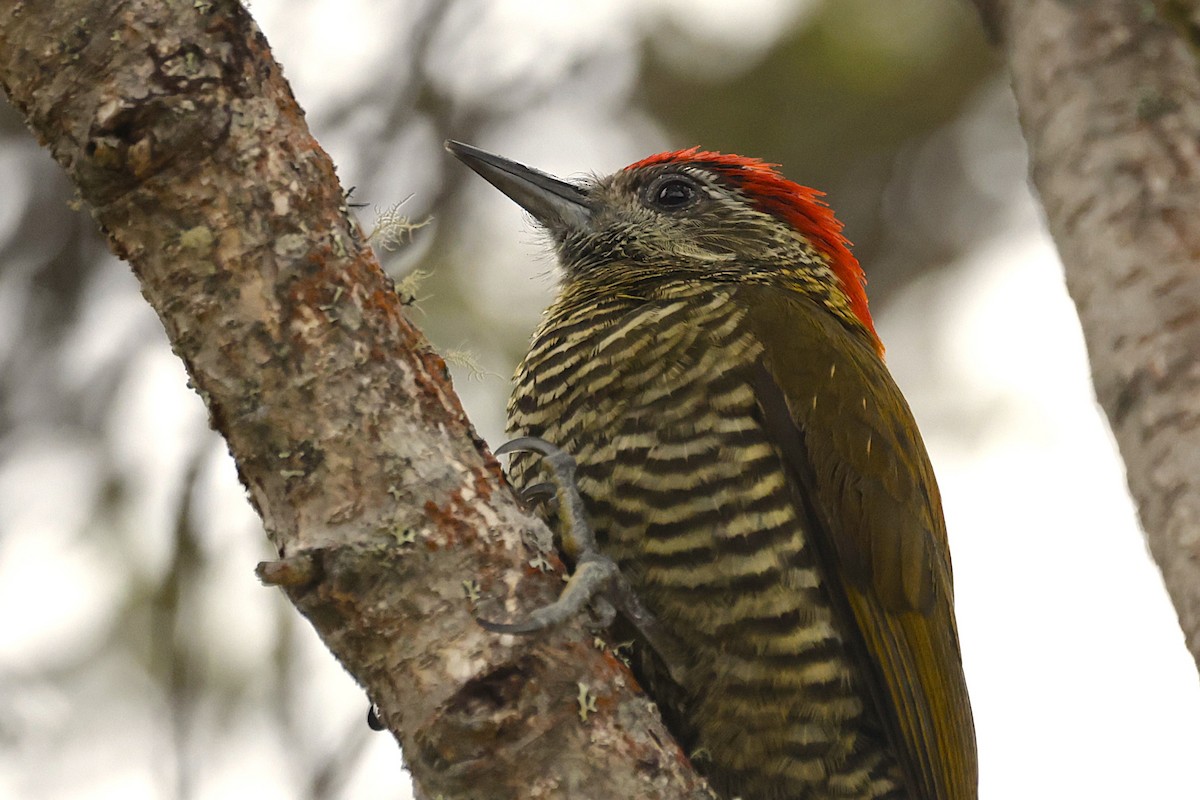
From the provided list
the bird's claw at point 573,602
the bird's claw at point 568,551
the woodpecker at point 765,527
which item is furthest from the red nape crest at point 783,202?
the bird's claw at point 573,602

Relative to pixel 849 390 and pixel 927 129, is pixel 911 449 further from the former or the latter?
pixel 927 129

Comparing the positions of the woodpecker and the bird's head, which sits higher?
the bird's head

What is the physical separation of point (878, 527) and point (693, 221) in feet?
4.14

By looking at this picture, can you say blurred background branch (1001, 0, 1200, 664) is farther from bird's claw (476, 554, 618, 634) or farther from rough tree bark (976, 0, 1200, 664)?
bird's claw (476, 554, 618, 634)

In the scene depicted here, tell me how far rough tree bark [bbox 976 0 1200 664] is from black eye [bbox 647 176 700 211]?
4.36 ft

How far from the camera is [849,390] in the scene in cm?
309

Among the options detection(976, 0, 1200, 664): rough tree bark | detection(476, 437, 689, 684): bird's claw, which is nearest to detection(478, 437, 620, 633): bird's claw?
detection(476, 437, 689, 684): bird's claw

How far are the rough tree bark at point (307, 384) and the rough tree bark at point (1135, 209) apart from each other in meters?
0.90

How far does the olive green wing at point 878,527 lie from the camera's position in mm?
2814

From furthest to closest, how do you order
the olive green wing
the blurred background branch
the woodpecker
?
the olive green wing < the woodpecker < the blurred background branch

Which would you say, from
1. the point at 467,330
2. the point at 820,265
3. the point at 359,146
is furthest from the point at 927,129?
the point at 359,146

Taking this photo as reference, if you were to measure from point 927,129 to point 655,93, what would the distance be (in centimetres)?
113

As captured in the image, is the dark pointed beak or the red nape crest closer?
the dark pointed beak

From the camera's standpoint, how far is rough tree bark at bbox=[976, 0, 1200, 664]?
2.06 metres
